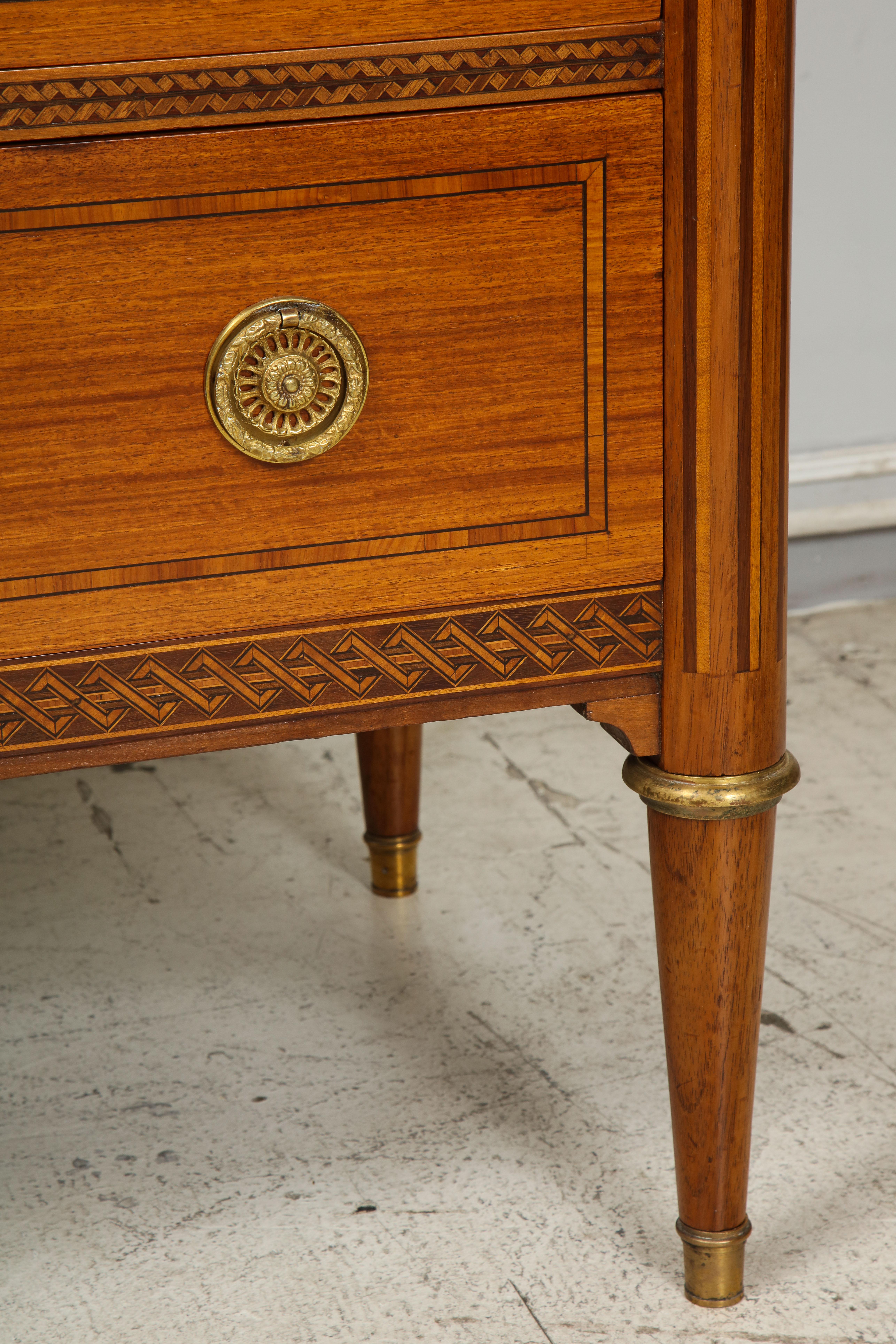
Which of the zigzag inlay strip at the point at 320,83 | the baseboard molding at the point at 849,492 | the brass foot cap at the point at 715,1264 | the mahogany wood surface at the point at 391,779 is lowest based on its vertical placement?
the brass foot cap at the point at 715,1264

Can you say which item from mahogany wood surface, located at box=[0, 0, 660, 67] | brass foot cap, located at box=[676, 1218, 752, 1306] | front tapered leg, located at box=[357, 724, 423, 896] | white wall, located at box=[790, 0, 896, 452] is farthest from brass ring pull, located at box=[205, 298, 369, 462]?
white wall, located at box=[790, 0, 896, 452]

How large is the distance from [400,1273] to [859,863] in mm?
689

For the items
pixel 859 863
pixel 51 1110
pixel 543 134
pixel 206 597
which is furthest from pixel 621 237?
pixel 859 863

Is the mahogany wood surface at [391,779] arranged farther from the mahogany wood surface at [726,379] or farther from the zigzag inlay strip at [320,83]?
the zigzag inlay strip at [320,83]

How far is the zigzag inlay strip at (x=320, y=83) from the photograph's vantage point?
0.68 meters

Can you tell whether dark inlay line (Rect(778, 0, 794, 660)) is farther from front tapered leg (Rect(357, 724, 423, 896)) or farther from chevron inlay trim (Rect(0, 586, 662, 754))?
front tapered leg (Rect(357, 724, 423, 896))

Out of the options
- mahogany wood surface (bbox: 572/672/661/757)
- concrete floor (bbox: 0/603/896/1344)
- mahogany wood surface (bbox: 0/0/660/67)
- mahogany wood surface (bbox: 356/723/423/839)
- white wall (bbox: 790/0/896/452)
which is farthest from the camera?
white wall (bbox: 790/0/896/452)

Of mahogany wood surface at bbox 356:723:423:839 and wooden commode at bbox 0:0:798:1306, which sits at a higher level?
wooden commode at bbox 0:0:798:1306

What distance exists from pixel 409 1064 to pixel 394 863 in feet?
0.90

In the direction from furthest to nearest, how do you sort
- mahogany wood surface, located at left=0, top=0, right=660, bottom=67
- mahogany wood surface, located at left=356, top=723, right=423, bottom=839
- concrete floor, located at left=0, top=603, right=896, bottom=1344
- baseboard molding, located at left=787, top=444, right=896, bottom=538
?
baseboard molding, located at left=787, top=444, right=896, bottom=538 → mahogany wood surface, located at left=356, top=723, right=423, bottom=839 → concrete floor, located at left=0, top=603, right=896, bottom=1344 → mahogany wood surface, located at left=0, top=0, right=660, bottom=67

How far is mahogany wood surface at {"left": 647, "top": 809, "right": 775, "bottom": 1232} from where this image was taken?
867mm

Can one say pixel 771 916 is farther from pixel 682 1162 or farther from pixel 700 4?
pixel 700 4

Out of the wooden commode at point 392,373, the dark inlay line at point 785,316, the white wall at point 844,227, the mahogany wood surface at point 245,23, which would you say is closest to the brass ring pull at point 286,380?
the wooden commode at point 392,373

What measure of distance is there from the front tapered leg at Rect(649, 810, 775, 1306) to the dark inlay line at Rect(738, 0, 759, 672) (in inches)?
4.3
